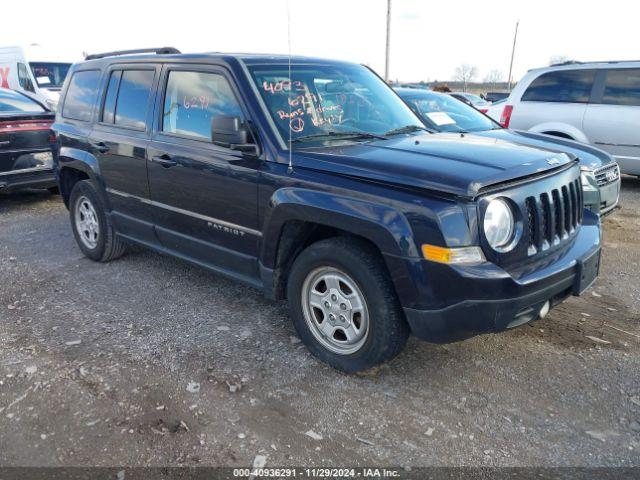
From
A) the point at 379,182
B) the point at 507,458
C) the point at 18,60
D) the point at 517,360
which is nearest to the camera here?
the point at 507,458

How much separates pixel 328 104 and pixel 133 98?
1794mm

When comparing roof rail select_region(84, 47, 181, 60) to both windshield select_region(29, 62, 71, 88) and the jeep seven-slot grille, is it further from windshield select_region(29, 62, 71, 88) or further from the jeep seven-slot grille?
windshield select_region(29, 62, 71, 88)

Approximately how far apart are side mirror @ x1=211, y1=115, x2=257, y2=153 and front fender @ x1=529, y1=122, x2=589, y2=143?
252 inches

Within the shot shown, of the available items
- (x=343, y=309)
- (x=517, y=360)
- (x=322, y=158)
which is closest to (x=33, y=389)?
(x=343, y=309)

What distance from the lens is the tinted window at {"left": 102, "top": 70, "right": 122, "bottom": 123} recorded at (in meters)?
4.71

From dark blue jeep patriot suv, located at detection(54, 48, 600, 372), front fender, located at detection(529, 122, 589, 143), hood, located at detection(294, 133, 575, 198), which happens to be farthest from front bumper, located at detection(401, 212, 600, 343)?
front fender, located at detection(529, 122, 589, 143)

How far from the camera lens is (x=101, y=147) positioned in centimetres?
479

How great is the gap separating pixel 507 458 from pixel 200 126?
114 inches

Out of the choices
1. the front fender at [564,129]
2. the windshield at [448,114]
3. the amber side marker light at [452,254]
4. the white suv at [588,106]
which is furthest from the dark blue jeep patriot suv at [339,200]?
the white suv at [588,106]

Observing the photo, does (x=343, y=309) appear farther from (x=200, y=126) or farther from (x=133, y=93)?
(x=133, y=93)

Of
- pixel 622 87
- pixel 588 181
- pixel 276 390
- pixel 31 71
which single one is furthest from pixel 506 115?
pixel 31 71

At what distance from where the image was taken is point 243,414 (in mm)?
2961

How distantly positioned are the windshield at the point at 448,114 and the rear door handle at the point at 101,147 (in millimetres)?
3462

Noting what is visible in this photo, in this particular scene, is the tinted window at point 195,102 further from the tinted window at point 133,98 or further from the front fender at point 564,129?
the front fender at point 564,129
